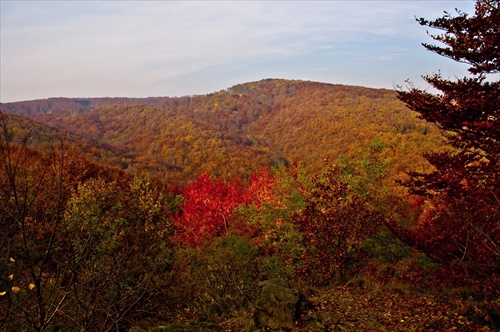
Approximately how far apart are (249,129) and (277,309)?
14701 cm

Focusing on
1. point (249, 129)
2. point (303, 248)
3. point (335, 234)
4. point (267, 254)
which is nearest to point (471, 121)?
point (335, 234)

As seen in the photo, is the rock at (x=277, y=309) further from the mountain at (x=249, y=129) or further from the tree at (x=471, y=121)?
the mountain at (x=249, y=129)

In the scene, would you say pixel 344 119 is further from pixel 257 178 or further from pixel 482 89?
pixel 482 89

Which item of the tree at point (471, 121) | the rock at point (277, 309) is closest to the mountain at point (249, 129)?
the tree at point (471, 121)

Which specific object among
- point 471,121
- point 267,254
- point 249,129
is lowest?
point 267,254

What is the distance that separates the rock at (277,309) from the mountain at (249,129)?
104 feet

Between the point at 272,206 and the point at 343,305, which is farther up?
the point at 272,206

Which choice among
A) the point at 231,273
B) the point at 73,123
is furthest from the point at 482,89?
the point at 73,123

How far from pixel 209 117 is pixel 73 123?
193 ft

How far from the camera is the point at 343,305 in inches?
306

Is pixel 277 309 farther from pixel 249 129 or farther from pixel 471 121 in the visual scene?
pixel 249 129

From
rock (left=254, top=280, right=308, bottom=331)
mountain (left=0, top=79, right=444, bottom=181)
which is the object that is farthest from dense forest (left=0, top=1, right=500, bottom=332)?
mountain (left=0, top=79, right=444, bottom=181)

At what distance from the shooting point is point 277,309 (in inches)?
257

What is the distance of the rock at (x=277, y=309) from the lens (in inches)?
253
